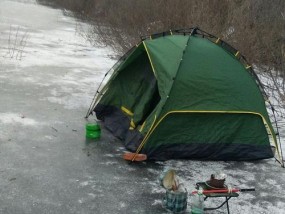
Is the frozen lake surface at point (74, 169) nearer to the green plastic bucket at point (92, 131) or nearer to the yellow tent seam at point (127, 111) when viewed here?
the green plastic bucket at point (92, 131)

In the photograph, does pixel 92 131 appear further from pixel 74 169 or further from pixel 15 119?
pixel 15 119

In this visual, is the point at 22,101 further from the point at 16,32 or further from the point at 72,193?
the point at 16,32

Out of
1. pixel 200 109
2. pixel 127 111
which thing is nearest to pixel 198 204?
pixel 200 109

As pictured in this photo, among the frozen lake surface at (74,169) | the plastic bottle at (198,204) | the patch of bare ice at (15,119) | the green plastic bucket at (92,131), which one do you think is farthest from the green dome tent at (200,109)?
the patch of bare ice at (15,119)

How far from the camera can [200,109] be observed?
21.0 feet

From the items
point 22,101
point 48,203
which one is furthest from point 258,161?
point 22,101

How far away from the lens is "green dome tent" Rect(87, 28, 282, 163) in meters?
6.32

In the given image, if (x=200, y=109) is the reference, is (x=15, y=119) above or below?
below

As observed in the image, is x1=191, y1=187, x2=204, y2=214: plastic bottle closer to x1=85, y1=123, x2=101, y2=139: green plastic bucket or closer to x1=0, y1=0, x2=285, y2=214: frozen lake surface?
x1=0, y1=0, x2=285, y2=214: frozen lake surface

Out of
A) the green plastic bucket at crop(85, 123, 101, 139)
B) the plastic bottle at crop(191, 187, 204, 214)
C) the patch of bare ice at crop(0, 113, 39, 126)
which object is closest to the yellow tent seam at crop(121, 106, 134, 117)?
the green plastic bucket at crop(85, 123, 101, 139)

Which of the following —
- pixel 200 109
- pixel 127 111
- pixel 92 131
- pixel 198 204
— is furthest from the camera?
pixel 127 111

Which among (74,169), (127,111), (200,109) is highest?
(200,109)

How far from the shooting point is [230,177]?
243 inches

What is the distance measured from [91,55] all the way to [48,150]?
10.2 metres
